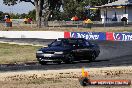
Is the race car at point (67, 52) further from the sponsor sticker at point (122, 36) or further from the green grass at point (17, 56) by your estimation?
the sponsor sticker at point (122, 36)

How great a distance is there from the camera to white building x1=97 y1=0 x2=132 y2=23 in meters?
68.3

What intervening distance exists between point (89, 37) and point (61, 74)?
76.2 ft

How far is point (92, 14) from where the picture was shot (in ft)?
346

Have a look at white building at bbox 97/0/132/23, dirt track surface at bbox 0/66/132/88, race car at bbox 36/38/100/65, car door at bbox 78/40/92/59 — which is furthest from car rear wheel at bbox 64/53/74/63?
white building at bbox 97/0/132/23

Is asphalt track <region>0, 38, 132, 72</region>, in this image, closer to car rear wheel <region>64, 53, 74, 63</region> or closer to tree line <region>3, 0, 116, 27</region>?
car rear wheel <region>64, 53, 74, 63</region>

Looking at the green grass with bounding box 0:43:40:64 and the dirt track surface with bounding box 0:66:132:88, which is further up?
the dirt track surface with bounding box 0:66:132:88

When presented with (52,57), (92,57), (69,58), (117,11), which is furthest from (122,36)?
(117,11)

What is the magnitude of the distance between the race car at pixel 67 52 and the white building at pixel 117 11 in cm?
4393

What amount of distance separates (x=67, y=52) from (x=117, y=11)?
51.6m

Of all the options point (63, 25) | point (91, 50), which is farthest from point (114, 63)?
point (63, 25)

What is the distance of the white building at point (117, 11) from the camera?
6831 cm

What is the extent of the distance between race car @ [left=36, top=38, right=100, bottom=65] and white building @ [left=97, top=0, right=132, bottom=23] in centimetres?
4393

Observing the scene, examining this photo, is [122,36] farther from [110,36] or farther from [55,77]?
[55,77]

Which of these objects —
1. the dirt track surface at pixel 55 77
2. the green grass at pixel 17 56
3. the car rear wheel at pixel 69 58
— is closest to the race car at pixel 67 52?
the car rear wheel at pixel 69 58
